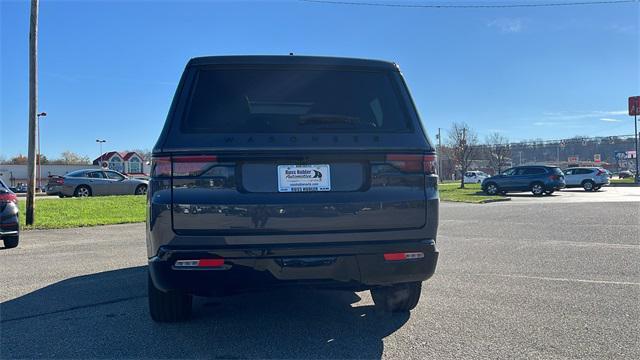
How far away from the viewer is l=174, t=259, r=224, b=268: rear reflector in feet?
10.2

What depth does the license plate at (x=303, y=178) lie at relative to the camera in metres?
3.20

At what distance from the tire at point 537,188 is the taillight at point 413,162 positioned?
2563 cm

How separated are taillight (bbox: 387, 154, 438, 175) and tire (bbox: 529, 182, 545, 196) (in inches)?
1009

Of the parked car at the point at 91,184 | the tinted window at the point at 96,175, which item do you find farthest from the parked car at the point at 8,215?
the tinted window at the point at 96,175

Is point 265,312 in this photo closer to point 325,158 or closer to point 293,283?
point 293,283

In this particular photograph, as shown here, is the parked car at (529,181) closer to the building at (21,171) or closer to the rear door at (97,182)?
the rear door at (97,182)

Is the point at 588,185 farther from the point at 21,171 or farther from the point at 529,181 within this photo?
the point at 21,171

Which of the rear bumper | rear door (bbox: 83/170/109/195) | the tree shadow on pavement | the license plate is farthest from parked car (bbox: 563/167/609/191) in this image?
the license plate

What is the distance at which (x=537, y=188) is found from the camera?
1058 inches

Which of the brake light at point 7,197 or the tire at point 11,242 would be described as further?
the tire at point 11,242

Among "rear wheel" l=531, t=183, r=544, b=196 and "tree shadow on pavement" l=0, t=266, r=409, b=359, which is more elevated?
"rear wheel" l=531, t=183, r=544, b=196

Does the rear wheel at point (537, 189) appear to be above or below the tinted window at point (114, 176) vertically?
below

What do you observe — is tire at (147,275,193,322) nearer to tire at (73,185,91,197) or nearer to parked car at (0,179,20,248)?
parked car at (0,179,20,248)

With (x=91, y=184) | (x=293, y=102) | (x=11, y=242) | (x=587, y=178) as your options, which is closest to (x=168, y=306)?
(x=293, y=102)
